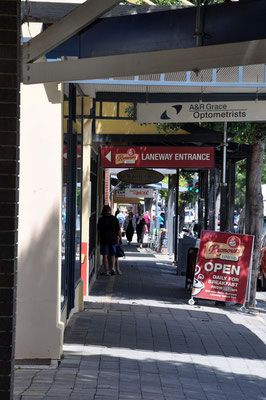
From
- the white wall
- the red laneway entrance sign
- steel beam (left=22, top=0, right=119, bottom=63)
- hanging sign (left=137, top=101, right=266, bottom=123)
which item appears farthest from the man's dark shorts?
steel beam (left=22, top=0, right=119, bottom=63)

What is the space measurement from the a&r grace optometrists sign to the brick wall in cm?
935

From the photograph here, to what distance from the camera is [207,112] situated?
37.1ft

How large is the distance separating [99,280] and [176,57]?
12683mm

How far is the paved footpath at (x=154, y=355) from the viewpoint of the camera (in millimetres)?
6512

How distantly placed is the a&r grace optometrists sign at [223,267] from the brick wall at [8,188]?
9.35m

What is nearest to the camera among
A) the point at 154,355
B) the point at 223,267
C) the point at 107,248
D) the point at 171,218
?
the point at 154,355

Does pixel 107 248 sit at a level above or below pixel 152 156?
below

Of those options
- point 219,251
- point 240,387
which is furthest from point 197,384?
point 219,251

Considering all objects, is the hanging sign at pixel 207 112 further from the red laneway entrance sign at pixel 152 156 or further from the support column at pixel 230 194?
the support column at pixel 230 194

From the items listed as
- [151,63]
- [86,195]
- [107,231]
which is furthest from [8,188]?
[107,231]

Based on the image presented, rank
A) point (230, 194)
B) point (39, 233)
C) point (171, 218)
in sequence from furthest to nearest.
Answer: point (171, 218)
point (230, 194)
point (39, 233)

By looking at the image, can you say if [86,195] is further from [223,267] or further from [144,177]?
[144,177]

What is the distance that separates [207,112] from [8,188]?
25.1 feet

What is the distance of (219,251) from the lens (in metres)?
13.2
